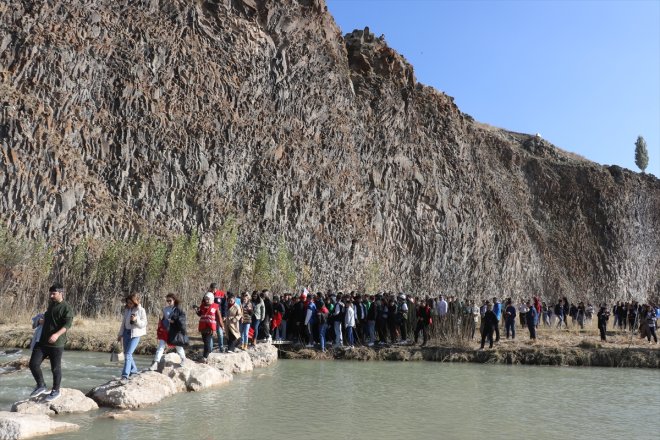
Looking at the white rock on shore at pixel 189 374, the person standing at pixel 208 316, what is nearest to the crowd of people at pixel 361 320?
the person standing at pixel 208 316

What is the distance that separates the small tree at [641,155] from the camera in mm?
96062

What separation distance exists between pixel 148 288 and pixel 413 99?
3048 centimetres

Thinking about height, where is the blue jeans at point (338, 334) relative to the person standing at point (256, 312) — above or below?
below

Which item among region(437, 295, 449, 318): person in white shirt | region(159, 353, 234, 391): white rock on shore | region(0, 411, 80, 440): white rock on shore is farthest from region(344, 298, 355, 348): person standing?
region(0, 411, 80, 440): white rock on shore

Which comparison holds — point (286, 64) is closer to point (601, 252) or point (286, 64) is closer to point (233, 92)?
point (233, 92)

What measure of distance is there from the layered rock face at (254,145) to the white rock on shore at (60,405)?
834 inches

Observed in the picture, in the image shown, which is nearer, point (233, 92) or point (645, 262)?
point (233, 92)

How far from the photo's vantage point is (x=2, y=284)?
2539 cm

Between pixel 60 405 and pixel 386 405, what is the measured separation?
6.06 meters

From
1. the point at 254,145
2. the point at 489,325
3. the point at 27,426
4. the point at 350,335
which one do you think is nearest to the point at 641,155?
the point at 254,145

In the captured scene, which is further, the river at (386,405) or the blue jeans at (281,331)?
the blue jeans at (281,331)

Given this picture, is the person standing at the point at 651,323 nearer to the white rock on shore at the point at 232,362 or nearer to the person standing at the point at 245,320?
the person standing at the point at 245,320

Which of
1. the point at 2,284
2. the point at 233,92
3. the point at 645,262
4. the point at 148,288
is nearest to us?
the point at 2,284

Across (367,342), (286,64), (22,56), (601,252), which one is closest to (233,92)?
(286,64)
